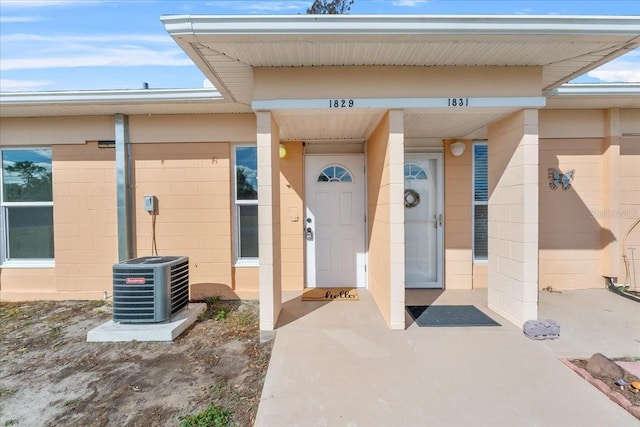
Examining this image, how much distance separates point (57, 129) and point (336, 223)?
4.33 m

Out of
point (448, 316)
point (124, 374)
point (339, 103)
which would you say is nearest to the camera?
point (124, 374)

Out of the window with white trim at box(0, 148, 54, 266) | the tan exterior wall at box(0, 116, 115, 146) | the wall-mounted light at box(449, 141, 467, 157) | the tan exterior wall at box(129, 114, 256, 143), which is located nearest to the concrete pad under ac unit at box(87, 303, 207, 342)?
the window with white trim at box(0, 148, 54, 266)

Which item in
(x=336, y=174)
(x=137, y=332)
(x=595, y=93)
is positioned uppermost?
(x=595, y=93)

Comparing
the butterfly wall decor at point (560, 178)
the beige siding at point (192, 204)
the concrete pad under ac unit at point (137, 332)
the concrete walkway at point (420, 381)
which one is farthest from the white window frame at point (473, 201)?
the concrete pad under ac unit at point (137, 332)

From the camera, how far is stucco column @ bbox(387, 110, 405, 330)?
3.04 m

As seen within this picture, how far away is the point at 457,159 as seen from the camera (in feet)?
14.8

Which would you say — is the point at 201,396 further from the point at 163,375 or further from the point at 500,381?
the point at 500,381

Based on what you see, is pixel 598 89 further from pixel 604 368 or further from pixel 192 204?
pixel 192 204

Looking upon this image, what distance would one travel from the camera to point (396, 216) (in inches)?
120

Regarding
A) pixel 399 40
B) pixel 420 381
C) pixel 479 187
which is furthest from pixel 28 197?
pixel 479 187

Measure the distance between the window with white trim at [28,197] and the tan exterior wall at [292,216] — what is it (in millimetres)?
3512

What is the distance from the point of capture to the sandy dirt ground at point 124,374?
2045mm

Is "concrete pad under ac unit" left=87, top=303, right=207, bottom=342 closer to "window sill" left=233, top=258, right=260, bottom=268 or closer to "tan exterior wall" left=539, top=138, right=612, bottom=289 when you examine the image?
"window sill" left=233, top=258, right=260, bottom=268

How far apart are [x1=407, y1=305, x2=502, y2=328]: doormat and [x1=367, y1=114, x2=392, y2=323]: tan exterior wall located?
0.43 m
